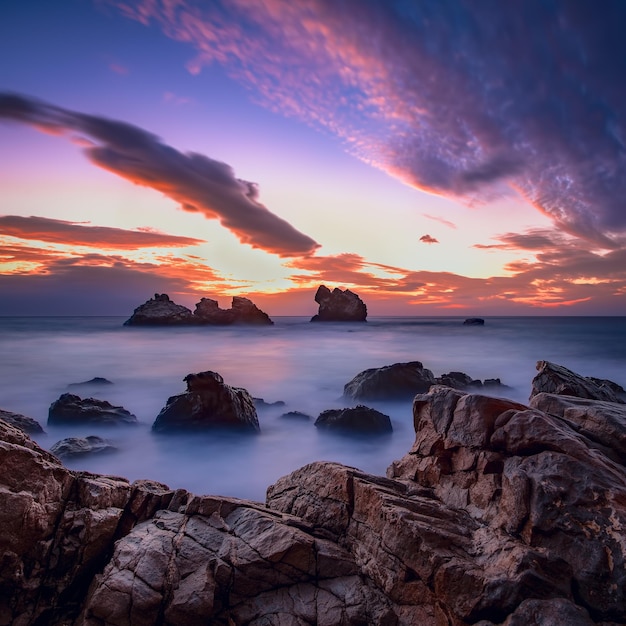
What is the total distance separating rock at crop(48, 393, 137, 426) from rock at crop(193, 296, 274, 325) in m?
81.9

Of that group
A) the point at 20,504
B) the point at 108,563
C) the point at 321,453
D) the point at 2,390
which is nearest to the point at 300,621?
the point at 108,563

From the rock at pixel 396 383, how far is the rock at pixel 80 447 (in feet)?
36.3

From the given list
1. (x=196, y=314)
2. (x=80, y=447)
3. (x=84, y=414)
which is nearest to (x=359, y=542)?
(x=80, y=447)

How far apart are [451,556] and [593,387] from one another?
6.95 meters

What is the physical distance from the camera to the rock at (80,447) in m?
11.4

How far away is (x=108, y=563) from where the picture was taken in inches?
Answer: 187

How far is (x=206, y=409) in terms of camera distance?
14070 millimetres

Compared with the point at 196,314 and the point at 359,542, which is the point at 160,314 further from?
the point at 359,542

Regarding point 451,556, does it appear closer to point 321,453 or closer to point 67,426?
point 321,453

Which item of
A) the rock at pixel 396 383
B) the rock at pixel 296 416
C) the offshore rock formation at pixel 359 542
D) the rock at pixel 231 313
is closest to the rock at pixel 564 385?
the offshore rock formation at pixel 359 542

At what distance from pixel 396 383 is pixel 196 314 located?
84.7 meters

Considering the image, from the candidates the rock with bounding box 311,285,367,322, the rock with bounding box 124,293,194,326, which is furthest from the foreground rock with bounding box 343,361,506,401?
the rock with bounding box 311,285,367,322

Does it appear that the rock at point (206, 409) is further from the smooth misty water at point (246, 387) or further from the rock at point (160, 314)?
the rock at point (160, 314)

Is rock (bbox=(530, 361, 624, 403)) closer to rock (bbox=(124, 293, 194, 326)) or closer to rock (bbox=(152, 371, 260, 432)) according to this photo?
rock (bbox=(152, 371, 260, 432))
